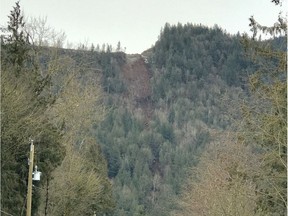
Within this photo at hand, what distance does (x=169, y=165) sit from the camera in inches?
5714

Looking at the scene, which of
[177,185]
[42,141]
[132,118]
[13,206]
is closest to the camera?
[13,206]

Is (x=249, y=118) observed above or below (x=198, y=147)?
above

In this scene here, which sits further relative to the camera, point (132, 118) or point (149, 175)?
point (132, 118)

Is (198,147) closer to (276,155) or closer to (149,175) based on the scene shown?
(149,175)

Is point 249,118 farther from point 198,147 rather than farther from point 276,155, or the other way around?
point 198,147

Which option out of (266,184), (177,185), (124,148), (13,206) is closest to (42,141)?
(13,206)

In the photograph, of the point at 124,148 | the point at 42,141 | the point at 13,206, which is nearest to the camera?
the point at 13,206

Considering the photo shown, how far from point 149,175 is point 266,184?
115 m

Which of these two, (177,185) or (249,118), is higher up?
(249,118)

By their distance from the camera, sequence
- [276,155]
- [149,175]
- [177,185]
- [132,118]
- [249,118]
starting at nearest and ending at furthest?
[276,155] < [249,118] < [177,185] < [149,175] < [132,118]

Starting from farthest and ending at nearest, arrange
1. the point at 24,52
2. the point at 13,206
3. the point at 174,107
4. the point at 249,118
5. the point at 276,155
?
the point at 174,107 → the point at 24,52 → the point at 13,206 → the point at 249,118 → the point at 276,155

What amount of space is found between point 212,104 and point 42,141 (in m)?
169

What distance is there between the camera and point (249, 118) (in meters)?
17.3

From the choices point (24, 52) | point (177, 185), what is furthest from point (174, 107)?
point (24, 52)
